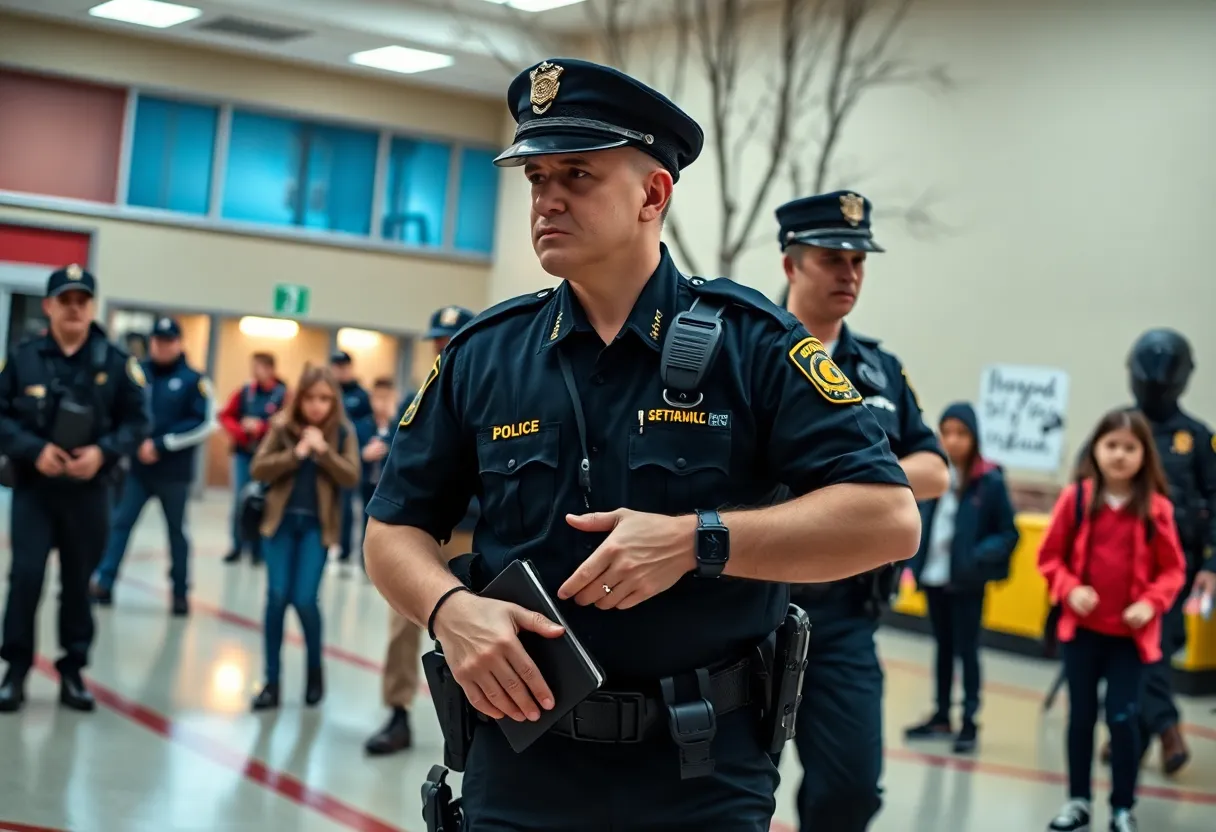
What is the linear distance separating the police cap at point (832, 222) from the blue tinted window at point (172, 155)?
13.8 m

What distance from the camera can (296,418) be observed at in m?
7.09

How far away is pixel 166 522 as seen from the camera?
9.64 meters

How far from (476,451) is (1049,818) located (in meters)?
4.40

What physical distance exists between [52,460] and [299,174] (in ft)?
39.3

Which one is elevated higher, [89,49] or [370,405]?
[89,49]

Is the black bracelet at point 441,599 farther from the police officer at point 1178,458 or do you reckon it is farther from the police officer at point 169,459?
the police officer at point 169,459

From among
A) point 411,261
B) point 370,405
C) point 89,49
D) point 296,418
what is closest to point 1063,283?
point 370,405

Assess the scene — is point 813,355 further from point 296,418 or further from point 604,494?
point 296,418

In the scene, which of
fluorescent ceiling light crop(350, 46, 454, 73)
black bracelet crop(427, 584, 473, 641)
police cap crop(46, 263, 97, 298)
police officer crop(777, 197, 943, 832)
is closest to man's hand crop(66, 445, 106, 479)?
police cap crop(46, 263, 97, 298)

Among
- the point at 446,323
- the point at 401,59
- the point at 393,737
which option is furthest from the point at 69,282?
the point at 401,59

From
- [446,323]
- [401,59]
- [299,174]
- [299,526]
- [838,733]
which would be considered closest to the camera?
[838,733]

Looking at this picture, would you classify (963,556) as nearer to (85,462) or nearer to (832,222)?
(832,222)

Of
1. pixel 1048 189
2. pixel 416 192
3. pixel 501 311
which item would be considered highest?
pixel 416 192

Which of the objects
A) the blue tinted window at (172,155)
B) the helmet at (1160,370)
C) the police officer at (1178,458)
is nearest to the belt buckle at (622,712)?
the police officer at (1178,458)
